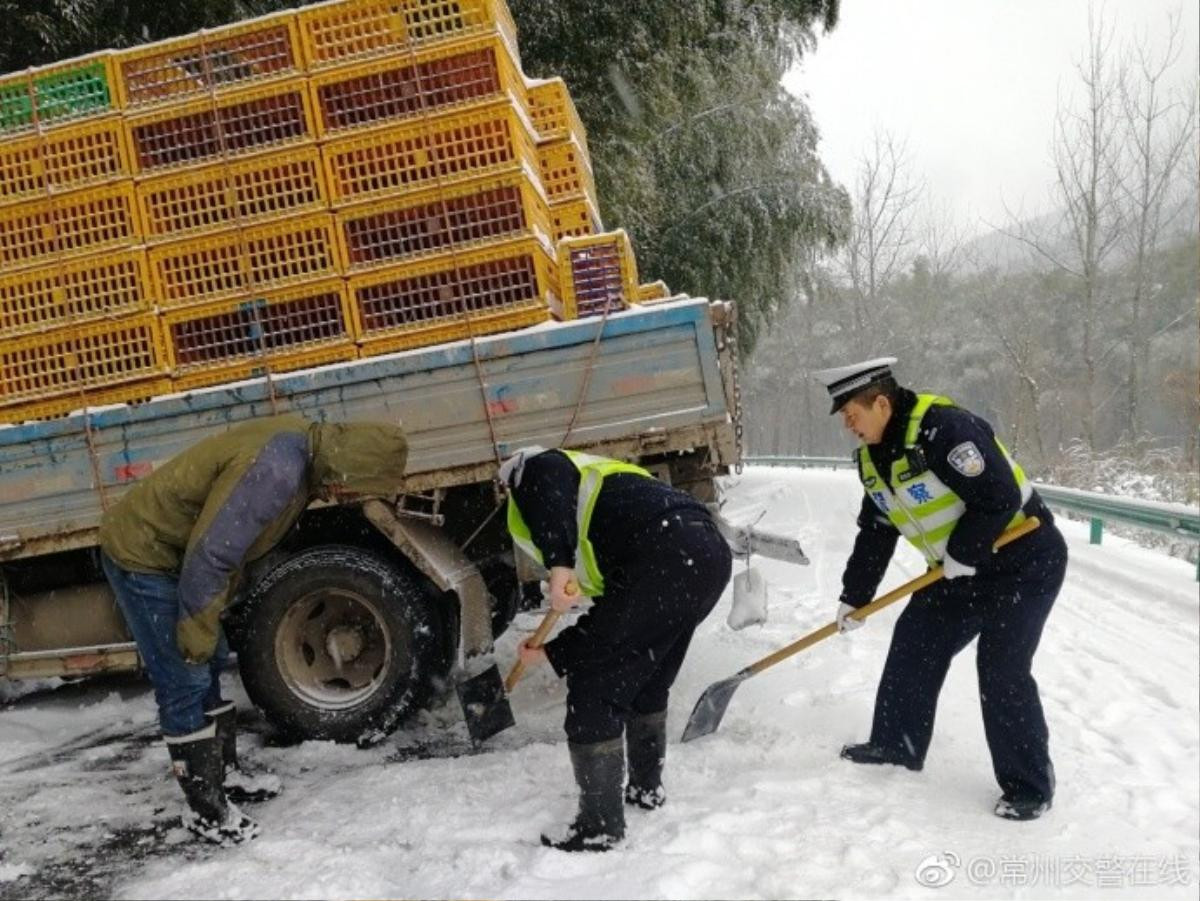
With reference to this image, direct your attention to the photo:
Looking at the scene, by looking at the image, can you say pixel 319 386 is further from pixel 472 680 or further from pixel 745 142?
pixel 745 142

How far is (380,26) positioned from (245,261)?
1.26 metres

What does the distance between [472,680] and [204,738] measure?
3.42ft

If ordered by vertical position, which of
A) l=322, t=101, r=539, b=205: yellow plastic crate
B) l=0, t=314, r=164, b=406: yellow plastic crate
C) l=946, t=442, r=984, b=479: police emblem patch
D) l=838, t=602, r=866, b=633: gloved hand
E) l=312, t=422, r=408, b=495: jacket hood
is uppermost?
l=322, t=101, r=539, b=205: yellow plastic crate

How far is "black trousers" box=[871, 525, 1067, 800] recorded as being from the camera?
3.18 meters

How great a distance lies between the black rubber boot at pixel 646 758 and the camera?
315 cm

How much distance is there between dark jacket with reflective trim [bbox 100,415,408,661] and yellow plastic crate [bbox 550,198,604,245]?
2.28 metres

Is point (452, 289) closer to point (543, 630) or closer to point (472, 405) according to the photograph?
point (472, 405)

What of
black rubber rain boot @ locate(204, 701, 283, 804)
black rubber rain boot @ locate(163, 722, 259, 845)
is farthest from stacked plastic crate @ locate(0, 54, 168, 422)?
black rubber rain boot @ locate(163, 722, 259, 845)

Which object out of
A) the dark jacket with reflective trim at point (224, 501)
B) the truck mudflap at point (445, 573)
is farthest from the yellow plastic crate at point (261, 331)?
the dark jacket with reflective trim at point (224, 501)

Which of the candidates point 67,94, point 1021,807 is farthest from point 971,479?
point 67,94

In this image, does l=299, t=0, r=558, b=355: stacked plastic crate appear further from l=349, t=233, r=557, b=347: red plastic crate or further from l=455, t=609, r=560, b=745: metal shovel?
l=455, t=609, r=560, b=745: metal shovel

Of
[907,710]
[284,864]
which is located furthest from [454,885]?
[907,710]

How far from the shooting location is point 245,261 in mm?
4023

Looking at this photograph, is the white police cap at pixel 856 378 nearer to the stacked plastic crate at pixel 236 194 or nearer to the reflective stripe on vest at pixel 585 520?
the reflective stripe on vest at pixel 585 520
